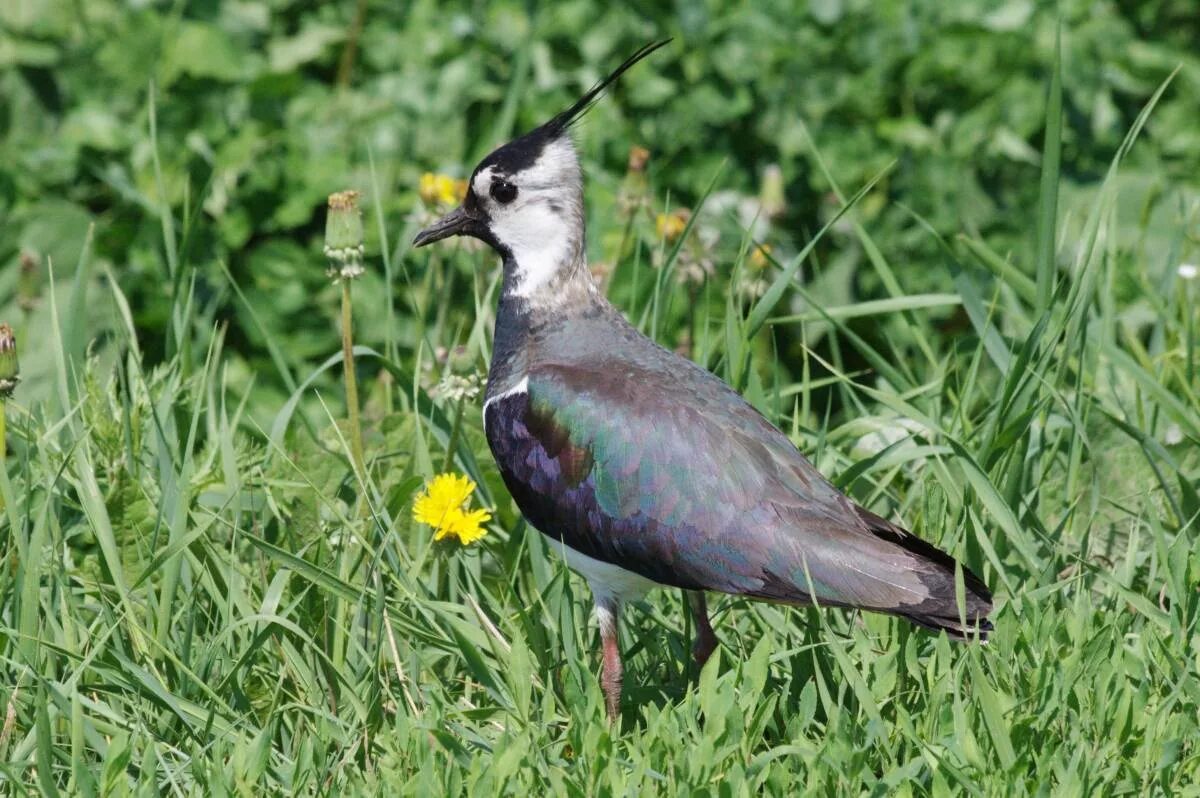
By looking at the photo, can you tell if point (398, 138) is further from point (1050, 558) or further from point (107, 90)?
point (1050, 558)

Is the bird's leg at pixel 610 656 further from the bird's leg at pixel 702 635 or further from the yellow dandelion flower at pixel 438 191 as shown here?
the yellow dandelion flower at pixel 438 191

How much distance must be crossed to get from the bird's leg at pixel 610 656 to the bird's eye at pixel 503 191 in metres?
1.06

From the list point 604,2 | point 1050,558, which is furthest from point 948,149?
point 1050,558

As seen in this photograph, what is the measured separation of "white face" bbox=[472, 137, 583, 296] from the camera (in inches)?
159

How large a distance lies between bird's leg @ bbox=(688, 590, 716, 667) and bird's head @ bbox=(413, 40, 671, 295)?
89cm

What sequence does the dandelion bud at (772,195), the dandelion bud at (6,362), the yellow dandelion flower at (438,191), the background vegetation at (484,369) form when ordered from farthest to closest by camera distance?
the dandelion bud at (772,195), the yellow dandelion flower at (438,191), the dandelion bud at (6,362), the background vegetation at (484,369)

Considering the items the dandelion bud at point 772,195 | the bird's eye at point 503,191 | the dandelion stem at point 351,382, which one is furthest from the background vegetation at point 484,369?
the bird's eye at point 503,191

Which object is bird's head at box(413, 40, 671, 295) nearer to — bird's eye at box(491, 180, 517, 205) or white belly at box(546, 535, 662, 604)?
bird's eye at box(491, 180, 517, 205)

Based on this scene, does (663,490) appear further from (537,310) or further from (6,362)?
(6,362)

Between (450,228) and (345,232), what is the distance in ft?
1.68

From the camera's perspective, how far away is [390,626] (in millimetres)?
3488

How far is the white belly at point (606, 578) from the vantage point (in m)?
3.51

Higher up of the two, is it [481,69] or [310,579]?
[481,69]

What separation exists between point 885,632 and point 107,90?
150 inches
